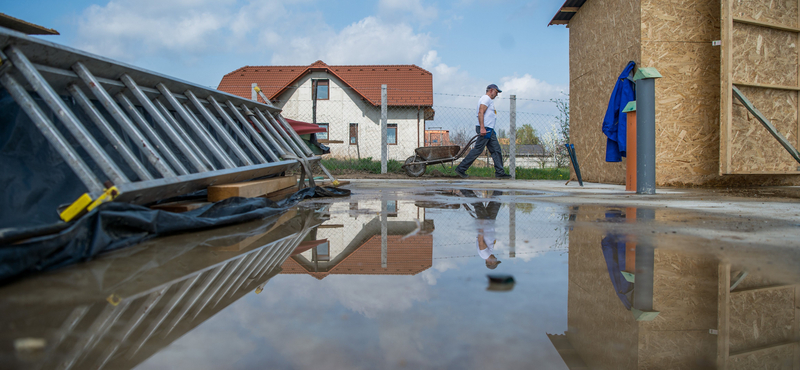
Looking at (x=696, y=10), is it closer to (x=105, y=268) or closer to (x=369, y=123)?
(x=105, y=268)

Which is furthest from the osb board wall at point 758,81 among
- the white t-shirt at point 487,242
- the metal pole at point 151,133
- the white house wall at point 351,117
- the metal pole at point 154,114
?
the white house wall at point 351,117

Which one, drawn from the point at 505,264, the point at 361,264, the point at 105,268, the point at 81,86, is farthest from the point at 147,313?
the point at 81,86

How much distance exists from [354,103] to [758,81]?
18.5 metres

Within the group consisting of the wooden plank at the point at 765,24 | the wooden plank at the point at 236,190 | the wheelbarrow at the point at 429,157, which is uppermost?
the wooden plank at the point at 765,24

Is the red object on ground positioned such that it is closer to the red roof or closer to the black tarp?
the black tarp

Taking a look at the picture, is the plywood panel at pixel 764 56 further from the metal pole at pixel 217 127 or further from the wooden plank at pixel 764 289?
the metal pole at pixel 217 127

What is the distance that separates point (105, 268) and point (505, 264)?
4.89 feet

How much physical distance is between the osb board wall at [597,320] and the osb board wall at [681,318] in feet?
0.11

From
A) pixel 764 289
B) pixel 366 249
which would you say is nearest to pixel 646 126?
pixel 764 289

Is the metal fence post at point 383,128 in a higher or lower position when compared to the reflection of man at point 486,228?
higher

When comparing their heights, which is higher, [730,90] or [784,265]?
[730,90]

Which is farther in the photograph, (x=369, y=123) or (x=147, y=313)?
(x=369, y=123)

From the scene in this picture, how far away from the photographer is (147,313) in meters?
1.15

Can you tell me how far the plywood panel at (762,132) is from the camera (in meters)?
6.12
